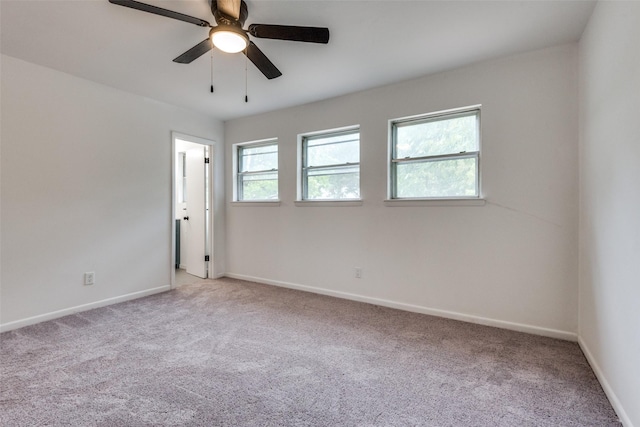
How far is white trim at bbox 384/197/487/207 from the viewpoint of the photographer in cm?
278

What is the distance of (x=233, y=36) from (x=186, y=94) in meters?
1.99

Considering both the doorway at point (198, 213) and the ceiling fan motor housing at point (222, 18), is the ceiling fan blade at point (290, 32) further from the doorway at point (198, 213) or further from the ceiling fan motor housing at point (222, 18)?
the doorway at point (198, 213)

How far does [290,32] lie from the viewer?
1.82 metres

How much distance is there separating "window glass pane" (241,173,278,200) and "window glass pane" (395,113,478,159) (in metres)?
1.83

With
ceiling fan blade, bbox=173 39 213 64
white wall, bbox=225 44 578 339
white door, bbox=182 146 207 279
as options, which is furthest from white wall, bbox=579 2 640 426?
white door, bbox=182 146 207 279

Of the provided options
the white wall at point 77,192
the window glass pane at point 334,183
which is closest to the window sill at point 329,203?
the window glass pane at point 334,183

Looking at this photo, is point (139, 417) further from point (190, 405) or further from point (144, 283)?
point (144, 283)

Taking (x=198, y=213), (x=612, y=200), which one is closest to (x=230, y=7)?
(x=612, y=200)

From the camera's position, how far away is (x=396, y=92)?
318 centimetres

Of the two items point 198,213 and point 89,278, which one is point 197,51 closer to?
point 89,278

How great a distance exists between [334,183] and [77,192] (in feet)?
9.14

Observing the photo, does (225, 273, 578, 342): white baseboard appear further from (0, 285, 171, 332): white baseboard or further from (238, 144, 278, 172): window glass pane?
(238, 144, 278, 172): window glass pane

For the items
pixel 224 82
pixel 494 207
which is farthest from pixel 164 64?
pixel 494 207

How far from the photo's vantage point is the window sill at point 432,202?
9.12 ft
